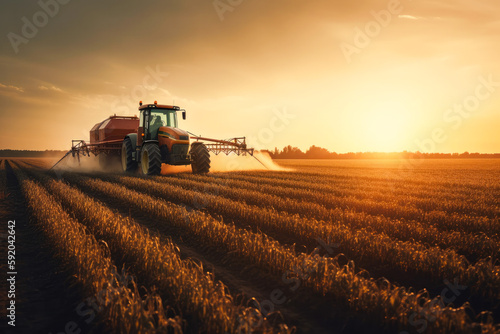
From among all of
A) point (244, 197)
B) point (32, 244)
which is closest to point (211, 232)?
point (32, 244)

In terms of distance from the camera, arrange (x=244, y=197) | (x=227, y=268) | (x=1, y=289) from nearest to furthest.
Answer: (x=1, y=289) → (x=227, y=268) → (x=244, y=197)

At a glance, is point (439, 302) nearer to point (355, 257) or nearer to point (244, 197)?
point (355, 257)

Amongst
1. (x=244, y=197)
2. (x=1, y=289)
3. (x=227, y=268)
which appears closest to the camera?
(x=1, y=289)

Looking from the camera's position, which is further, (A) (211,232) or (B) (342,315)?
(A) (211,232)

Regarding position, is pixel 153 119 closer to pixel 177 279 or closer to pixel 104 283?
pixel 104 283

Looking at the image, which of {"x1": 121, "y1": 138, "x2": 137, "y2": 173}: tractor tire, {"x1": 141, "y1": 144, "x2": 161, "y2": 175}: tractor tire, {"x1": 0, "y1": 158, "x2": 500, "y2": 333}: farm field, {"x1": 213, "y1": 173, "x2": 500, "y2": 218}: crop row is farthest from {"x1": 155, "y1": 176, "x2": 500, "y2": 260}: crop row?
{"x1": 121, "y1": 138, "x2": 137, "y2": 173}: tractor tire

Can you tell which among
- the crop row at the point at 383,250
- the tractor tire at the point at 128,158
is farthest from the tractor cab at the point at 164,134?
the crop row at the point at 383,250

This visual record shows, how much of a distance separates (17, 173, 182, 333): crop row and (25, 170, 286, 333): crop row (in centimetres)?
25

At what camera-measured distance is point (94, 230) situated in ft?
23.9

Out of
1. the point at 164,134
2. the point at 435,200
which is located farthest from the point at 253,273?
the point at 164,134

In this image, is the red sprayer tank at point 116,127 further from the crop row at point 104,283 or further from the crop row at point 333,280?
the crop row at point 333,280

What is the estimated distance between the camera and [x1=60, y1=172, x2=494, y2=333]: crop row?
3.54m

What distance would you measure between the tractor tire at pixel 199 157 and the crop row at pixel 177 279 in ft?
36.7

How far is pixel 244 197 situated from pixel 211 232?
15.5 ft
